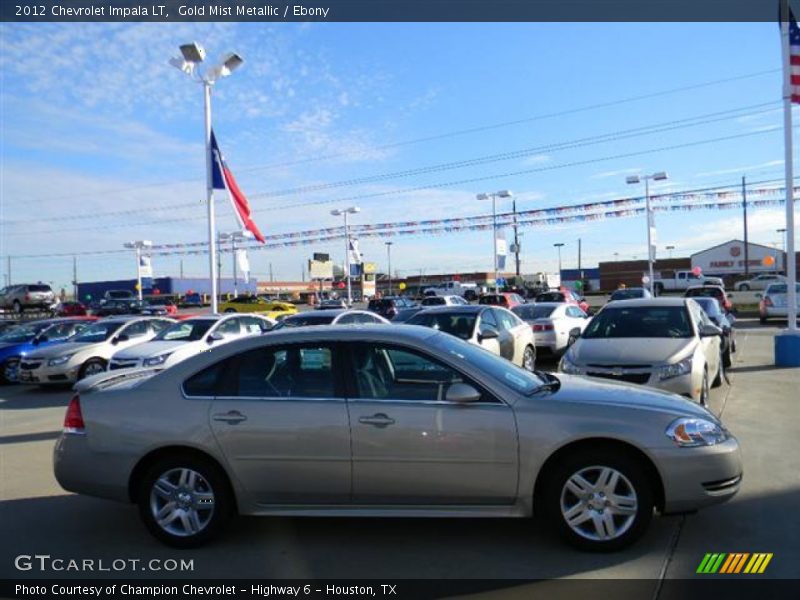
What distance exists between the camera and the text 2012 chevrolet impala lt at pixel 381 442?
4.45 meters

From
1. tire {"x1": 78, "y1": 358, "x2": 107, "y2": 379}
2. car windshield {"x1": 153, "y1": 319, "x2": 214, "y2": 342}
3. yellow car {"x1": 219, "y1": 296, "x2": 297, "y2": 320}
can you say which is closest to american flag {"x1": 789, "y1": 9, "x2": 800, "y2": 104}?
car windshield {"x1": 153, "y1": 319, "x2": 214, "y2": 342}

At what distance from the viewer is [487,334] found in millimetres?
11773

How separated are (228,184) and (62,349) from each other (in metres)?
9.04

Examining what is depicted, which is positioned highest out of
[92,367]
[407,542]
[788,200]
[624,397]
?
[788,200]

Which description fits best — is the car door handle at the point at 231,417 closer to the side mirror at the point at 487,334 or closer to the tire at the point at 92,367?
the side mirror at the point at 487,334

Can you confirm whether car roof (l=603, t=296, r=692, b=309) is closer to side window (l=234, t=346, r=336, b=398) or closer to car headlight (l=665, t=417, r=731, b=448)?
car headlight (l=665, t=417, r=731, b=448)

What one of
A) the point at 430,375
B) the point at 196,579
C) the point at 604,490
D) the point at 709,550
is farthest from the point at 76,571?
the point at 709,550

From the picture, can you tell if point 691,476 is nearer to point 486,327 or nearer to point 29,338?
point 486,327

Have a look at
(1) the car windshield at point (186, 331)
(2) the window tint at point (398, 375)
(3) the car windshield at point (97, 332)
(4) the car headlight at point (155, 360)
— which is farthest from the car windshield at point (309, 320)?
(2) the window tint at point (398, 375)

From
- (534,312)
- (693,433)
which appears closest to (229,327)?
(534,312)

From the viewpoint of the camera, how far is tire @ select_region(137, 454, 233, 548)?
4.74 metres

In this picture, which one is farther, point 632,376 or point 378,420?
point 632,376

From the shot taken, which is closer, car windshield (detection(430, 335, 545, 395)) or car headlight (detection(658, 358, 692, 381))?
Answer: car windshield (detection(430, 335, 545, 395))

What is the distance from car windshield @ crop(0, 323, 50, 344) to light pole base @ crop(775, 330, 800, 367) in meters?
17.1
